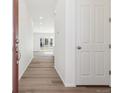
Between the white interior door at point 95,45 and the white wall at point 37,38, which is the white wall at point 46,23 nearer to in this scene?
the white wall at point 37,38

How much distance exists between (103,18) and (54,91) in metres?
1.93

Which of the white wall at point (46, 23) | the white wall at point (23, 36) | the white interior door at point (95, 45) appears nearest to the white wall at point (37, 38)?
the white wall at point (46, 23)

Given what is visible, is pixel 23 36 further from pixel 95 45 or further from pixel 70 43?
pixel 95 45

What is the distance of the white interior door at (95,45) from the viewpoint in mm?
4113

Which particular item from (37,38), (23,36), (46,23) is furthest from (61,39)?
(37,38)

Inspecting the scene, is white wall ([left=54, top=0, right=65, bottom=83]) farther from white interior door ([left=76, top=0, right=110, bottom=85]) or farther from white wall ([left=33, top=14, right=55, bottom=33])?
white wall ([left=33, top=14, right=55, bottom=33])

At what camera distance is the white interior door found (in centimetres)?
411

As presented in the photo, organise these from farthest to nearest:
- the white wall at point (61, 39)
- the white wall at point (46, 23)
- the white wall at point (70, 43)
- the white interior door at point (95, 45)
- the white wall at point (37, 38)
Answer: the white wall at point (37, 38) → the white wall at point (46, 23) → the white wall at point (61, 39) → the white interior door at point (95, 45) → the white wall at point (70, 43)

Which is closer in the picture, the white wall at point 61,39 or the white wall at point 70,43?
the white wall at point 70,43

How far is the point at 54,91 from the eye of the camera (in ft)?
12.0
